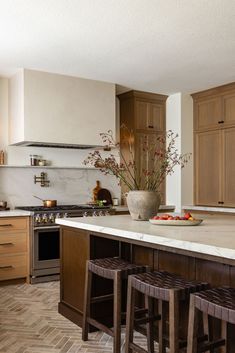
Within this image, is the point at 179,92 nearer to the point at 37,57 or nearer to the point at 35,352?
the point at 37,57

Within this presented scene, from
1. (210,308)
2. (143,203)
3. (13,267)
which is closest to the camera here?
(210,308)

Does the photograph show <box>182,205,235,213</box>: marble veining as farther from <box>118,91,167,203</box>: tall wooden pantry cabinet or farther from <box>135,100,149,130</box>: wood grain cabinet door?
<box>135,100,149,130</box>: wood grain cabinet door

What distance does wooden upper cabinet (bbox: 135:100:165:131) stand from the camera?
6125mm

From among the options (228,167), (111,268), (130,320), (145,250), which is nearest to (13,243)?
(145,250)

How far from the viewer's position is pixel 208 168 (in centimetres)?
602

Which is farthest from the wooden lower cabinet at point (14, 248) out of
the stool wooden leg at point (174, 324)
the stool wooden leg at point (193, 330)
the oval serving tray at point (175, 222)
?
the stool wooden leg at point (193, 330)

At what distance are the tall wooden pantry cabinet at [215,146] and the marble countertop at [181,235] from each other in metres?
2.88

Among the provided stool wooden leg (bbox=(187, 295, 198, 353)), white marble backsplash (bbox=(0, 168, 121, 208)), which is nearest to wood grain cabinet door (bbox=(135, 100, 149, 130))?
white marble backsplash (bbox=(0, 168, 121, 208))

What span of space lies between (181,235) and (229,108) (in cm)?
374

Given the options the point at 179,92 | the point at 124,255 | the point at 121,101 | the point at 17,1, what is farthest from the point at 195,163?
the point at 17,1

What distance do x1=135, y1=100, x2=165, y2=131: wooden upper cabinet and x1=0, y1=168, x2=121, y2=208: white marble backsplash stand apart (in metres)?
0.98

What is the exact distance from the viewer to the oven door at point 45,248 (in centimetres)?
468

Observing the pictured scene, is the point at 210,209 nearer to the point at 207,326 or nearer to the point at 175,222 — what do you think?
the point at 175,222

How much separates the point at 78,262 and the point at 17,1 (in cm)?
216
